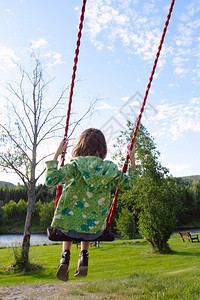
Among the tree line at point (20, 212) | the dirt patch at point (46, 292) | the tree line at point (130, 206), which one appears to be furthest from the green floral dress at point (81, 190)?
the tree line at point (20, 212)

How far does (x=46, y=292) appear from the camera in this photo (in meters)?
8.54

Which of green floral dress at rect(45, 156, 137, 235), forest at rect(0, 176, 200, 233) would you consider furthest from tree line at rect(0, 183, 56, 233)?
green floral dress at rect(45, 156, 137, 235)

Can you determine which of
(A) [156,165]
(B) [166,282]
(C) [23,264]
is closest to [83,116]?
(A) [156,165]

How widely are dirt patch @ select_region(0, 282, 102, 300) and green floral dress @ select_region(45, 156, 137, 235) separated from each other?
20.1 feet

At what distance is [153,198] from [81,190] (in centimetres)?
1409

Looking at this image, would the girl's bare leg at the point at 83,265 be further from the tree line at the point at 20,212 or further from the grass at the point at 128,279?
the tree line at the point at 20,212

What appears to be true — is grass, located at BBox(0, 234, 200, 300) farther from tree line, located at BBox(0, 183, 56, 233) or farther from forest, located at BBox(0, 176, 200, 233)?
forest, located at BBox(0, 176, 200, 233)

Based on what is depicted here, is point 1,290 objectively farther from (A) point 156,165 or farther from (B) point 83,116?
(A) point 156,165

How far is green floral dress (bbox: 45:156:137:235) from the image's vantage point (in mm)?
2475

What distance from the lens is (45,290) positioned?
8789 millimetres

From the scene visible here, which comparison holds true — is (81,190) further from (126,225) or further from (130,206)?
(130,206)

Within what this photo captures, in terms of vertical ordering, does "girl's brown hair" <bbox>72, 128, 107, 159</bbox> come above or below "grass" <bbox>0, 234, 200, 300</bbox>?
above

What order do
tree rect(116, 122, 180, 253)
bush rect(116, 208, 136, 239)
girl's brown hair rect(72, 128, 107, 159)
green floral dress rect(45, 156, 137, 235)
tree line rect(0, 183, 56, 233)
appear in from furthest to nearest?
tree line rect(0, 183, 56, 233) < bush rect(116, 208, 136, 239) < tree rect(116, 122, 180, 253) < girl's brown hair rect(72, 128, 107, 159) < green floral dress rect(45, 156, 137, 235)

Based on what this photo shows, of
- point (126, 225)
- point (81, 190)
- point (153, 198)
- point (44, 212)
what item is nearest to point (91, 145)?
point (81, 190)
